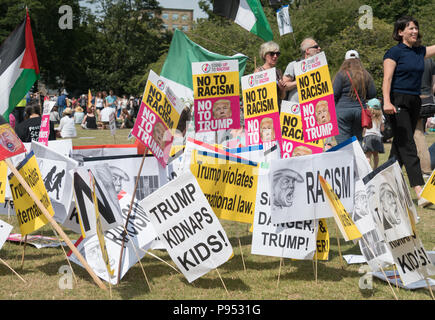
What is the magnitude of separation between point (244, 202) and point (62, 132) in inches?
686

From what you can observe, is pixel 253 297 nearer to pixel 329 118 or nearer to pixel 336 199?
pixel 336 199

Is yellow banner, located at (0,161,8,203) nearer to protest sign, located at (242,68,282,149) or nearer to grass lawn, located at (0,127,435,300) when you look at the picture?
grass lawn, located at (0,127,435,300)

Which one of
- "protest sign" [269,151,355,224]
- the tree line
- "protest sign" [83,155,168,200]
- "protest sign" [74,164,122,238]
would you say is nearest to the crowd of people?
"protest sign" [83,155,168,200]

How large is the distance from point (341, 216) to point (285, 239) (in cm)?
78

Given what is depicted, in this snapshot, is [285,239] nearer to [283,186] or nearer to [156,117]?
[283,186]

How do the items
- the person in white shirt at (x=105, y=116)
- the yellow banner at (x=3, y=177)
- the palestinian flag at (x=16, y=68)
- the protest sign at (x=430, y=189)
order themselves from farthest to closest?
the person in white shirt at (x=105, y=116)
the palestinian flag at (x=16, y=68)
the yellow banner at (x=3, y=177)
the protest sign at (x=430, y=189)

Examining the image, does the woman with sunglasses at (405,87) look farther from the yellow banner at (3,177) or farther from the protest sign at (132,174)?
the yellow banner at (3,177)

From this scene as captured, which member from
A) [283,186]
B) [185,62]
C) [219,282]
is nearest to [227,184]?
[283,186]

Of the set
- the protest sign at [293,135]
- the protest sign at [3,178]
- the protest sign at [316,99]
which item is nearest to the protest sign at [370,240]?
the protest sign at [316,99]

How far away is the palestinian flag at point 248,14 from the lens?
8.06 metres

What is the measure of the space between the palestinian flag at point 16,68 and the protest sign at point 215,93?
2.04 metres

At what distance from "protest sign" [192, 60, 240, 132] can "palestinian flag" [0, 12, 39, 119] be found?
80.3 inches

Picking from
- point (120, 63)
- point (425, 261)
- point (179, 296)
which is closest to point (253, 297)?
point (179, 296)

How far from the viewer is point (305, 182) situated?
15.6 feet
